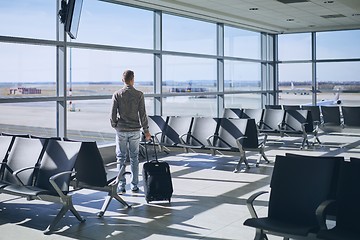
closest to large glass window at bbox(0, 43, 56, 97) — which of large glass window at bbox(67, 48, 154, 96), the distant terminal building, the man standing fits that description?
the distant terminal building

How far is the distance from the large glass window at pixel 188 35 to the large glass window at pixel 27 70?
140 inches

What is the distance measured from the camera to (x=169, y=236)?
4.55 m

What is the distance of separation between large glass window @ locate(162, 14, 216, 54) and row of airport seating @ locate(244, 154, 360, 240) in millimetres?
7853

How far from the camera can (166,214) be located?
213 inches

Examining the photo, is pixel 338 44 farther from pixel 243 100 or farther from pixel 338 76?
pixel 243 100

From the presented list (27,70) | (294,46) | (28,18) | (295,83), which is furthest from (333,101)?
(28,18)

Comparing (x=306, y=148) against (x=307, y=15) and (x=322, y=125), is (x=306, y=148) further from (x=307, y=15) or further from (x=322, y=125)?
(x=307, y=15)

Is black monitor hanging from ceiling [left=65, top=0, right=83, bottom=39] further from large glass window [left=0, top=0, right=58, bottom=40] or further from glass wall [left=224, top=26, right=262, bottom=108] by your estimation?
glass wall [left=224, top=26, right=262, bottom=108]

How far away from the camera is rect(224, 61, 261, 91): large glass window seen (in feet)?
46.6

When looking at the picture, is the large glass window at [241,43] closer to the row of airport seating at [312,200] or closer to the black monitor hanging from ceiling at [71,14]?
the black monitor hanging from ceiling at [71,14]

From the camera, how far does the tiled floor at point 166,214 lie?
183 inches

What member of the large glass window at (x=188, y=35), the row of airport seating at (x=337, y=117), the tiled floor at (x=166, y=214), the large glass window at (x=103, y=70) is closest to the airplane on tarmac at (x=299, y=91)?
the row of airport seating at (x=337, y=117)

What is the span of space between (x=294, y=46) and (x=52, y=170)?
41.9 ft

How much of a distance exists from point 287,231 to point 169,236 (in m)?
1.49
